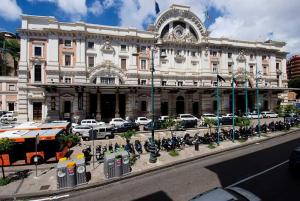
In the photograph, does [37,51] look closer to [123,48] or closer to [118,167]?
[123,48]

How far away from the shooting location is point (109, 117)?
1640 inches

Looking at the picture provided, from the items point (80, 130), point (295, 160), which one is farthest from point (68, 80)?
point (295, 160)

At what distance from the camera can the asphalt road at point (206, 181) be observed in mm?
10359

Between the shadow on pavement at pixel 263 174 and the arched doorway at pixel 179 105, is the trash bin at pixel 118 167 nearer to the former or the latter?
the shadow on pavement at pixel 263 174

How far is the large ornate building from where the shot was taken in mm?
37656

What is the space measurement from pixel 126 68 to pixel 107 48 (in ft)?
16.8

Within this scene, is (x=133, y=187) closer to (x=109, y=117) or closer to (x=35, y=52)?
(x=109, y=117)

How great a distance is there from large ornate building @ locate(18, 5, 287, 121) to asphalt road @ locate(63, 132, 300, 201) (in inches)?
983

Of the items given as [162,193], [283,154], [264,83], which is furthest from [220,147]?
[264,83]

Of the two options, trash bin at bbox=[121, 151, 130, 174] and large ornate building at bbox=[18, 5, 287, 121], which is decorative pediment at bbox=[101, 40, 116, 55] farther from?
trash bin at bbox=[121, 151, 130, 174]

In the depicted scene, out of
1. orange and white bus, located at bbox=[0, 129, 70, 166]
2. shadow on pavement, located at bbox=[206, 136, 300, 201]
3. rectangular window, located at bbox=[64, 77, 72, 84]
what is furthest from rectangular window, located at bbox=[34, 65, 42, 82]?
shadow on pavement, located at bbox=[206, 136, 300, 201]

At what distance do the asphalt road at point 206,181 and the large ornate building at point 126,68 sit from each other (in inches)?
→ 983

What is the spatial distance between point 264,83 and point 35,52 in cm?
5015

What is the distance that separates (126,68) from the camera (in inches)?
1673
